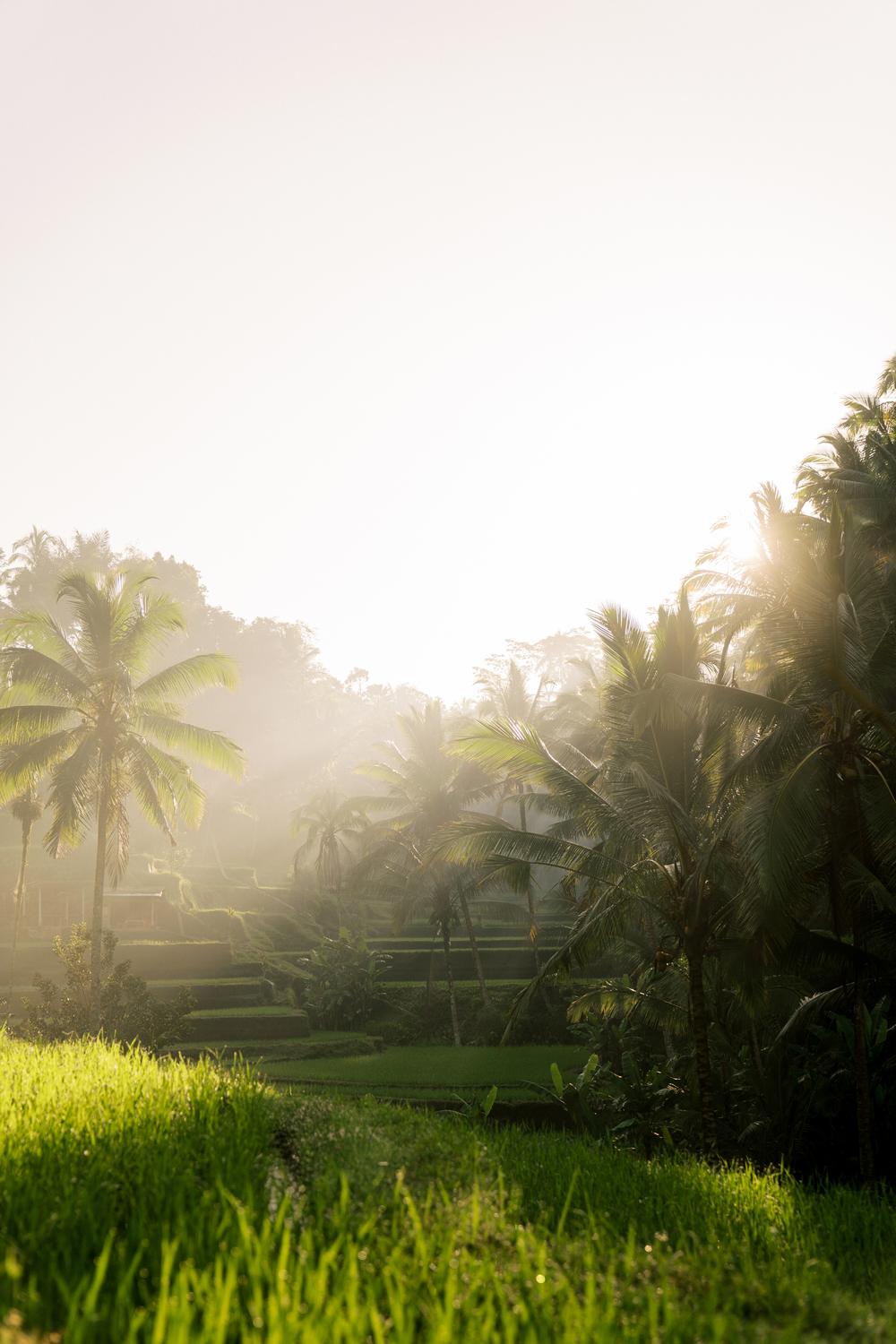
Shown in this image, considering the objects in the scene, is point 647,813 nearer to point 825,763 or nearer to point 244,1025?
point 825,763

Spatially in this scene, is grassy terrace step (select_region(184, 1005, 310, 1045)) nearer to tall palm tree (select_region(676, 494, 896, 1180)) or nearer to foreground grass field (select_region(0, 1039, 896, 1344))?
tall palm tree (select_region(676, 494, 896, 1180))

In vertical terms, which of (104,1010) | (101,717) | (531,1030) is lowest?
(531,1030)

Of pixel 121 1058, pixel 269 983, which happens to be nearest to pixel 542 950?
pixel 269 983

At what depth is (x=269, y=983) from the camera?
82.7 feet

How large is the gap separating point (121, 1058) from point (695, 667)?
7.74 metres

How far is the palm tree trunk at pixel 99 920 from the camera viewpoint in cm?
1659

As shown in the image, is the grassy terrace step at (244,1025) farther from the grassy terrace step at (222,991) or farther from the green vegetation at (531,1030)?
the grassy terrace step at (222,991)

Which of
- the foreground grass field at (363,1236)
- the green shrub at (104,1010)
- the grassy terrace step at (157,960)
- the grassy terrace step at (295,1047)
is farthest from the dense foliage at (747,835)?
the grassy terrace step at (157,960)

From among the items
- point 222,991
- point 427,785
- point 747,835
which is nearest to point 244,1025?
point 222,991

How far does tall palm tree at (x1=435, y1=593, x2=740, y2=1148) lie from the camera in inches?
451

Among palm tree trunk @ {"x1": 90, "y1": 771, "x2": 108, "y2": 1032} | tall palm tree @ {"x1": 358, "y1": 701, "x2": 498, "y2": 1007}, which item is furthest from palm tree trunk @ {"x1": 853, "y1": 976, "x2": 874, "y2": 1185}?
tall palm tree @ {"x1": 358, "y1": 701, "x2": 498, "y2": 1007}

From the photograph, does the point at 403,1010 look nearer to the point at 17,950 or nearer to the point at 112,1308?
the point at 17,950

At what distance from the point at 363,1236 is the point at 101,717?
47.4ft

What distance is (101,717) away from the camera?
1772cm
